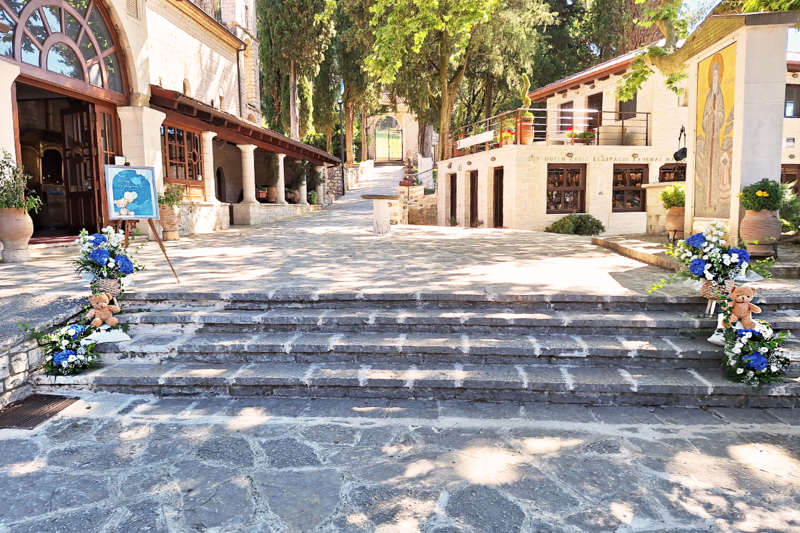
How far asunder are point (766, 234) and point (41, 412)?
753 centimetres

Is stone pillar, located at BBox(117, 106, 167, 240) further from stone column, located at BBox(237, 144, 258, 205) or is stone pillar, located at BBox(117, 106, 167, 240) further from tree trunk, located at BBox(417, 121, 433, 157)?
tree trunk, located at BBox(417, 121, 433, 157)

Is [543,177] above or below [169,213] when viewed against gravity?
above

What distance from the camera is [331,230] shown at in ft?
49.5

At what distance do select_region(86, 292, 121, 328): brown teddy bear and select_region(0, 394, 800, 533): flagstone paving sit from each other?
100 centimetres

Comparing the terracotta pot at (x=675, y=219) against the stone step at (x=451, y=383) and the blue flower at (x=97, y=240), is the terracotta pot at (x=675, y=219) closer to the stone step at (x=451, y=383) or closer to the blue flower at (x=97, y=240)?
the stone step at (x=451, y=383)

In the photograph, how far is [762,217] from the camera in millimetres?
6402

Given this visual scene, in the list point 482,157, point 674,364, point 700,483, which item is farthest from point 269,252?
point 482,157

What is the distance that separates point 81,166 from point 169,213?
1945 millimetres

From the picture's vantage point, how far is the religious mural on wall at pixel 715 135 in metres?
7.06

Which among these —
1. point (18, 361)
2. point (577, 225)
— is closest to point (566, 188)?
point (577, 225)

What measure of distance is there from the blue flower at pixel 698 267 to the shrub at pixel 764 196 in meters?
2.57

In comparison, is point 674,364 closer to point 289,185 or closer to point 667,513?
point 667,513

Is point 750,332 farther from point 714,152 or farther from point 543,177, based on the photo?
point 543,177


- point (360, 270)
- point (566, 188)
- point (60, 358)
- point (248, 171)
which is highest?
point (248, 171)
